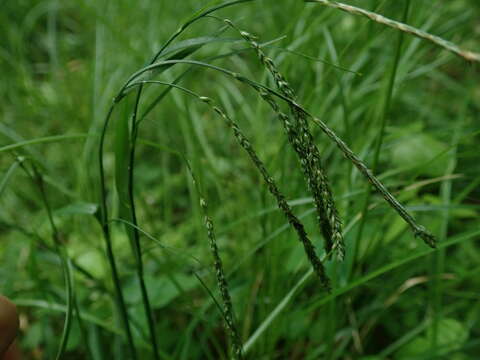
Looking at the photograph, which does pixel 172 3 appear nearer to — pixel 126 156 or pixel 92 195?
pixel 92 195

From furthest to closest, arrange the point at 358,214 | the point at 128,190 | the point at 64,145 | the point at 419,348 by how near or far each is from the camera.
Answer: the point at 64,145, the point at 419,348, the point at 358,214, the point at 128,190

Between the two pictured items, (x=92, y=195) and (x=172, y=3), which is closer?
(x=92, y=195)

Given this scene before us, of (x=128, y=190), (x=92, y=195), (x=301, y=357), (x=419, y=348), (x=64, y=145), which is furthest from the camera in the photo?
(x=64, y=145)

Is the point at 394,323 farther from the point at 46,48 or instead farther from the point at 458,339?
the point at 46,48

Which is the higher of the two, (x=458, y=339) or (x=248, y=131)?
(x=248, y=131)

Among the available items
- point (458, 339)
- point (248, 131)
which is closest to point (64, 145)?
point (248, 131)

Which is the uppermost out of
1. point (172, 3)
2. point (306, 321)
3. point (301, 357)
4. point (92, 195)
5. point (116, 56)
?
point (172, 3)
